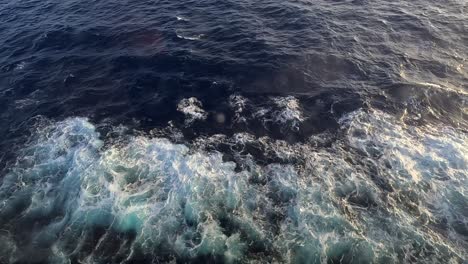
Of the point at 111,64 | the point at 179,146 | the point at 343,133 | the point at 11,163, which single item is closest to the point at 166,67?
the point at 111,64

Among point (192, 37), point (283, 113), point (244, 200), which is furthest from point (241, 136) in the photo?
point (192, 37)

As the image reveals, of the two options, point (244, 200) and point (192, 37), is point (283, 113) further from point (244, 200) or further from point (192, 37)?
point (192, 37)

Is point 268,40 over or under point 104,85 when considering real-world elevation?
over

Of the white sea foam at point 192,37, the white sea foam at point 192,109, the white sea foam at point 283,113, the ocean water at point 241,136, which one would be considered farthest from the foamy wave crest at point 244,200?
the white sea foam at point 192,37

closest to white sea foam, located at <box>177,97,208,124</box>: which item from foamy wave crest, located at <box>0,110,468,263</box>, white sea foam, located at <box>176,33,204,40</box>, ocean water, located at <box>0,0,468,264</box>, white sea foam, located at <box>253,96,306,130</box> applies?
ocean water, located at <box>0,0,468,264</box>

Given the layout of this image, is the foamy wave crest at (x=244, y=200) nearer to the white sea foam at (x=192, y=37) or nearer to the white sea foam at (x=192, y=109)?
the white sea foam at (x=192, y=109)

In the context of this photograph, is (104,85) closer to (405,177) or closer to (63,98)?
(63,98)

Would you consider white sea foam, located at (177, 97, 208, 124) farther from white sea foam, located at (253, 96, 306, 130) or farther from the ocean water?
white sea foam, located at (253, 96, 306, 130)
